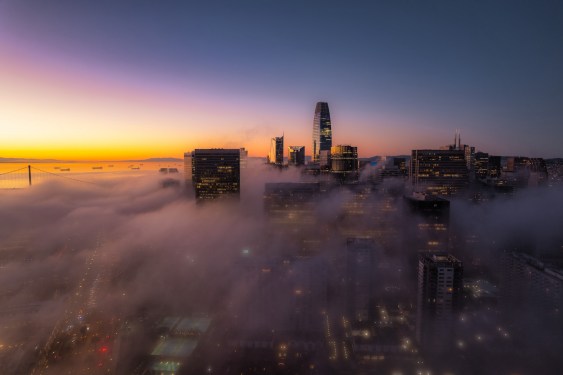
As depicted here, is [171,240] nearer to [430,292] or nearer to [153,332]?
[153,332]

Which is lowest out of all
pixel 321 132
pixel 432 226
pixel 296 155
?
pixel 432 226

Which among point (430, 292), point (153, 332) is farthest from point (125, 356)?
point (430, 292)

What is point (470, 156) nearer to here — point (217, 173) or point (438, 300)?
point (438, 300)

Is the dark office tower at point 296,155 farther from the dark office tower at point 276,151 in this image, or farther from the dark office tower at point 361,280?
the dark office tower at point 361,280

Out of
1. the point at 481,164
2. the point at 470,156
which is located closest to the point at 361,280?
the point at 470,156

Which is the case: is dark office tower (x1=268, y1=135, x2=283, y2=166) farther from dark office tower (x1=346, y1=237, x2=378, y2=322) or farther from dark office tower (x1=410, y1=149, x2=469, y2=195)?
dark office tower (x1=346, y1=237, x2=378, y2=322)

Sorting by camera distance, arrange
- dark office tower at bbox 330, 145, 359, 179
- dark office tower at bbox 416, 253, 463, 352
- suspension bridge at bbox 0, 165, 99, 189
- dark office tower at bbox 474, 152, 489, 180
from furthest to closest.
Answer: dark office tower at bbox 474, 152, 489, 180 < dark office tower at bbox 330, 145, 359, 179 < suspension bridge at bbox 0, 165, 99, 189 < dark office tower at bbox 416, 253, 463, 352

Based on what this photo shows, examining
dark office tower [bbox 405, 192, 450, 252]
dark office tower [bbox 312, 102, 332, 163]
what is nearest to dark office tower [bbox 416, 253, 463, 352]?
dark office tower [bbox 405, 192, 450, 252]
